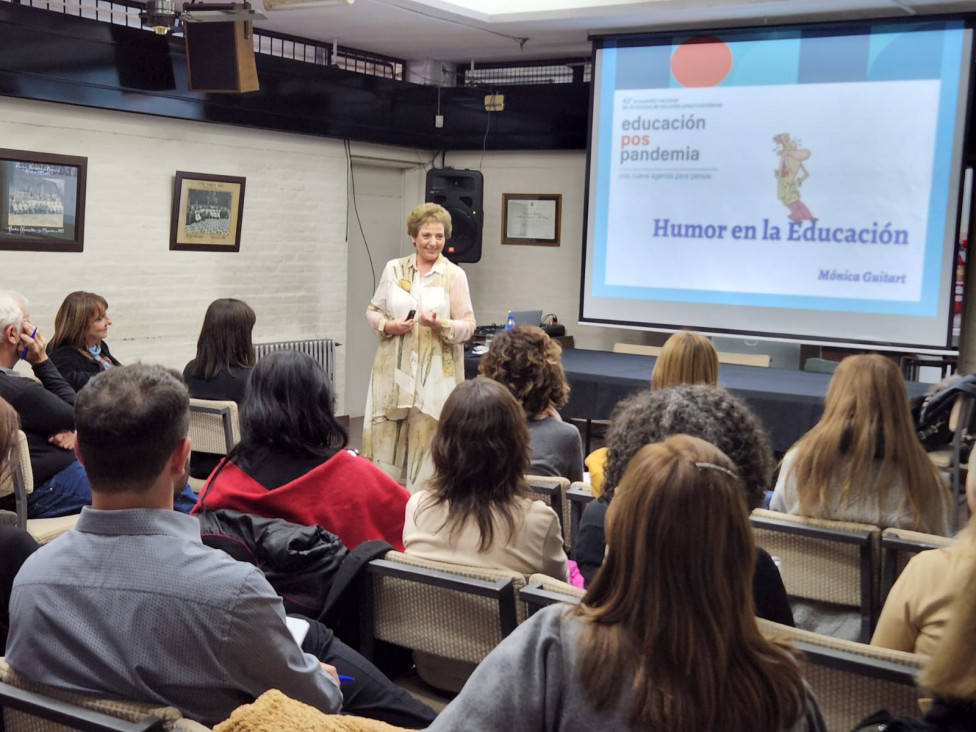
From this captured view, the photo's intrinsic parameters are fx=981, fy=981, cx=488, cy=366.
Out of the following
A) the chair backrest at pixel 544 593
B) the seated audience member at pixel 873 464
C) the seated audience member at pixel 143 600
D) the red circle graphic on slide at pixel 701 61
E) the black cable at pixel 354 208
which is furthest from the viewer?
the black cable at pixel 354 208

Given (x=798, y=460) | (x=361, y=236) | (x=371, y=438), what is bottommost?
(x=371, y=438)

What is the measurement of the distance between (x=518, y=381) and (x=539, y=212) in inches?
198

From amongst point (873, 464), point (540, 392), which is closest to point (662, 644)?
point (873, 464)

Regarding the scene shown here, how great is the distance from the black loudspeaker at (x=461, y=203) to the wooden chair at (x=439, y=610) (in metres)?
5.72

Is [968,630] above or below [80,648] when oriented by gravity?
above

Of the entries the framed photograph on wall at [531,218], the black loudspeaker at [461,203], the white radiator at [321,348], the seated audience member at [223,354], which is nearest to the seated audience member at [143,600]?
the seated audience member at [223,354]

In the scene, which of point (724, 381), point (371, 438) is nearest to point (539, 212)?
point (724, 381)

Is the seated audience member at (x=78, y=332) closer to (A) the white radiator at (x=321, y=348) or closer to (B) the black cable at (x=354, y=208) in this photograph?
(A) the white radiator at (x=321, y=348)

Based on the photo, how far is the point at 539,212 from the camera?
8.02m

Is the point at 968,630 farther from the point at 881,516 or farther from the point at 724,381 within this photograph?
the point at 724,381

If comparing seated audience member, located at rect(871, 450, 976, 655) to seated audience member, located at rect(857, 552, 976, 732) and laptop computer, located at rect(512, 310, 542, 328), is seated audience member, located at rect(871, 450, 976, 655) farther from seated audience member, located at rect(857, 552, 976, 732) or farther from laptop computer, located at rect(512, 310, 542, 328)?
laptop computer, located at rect(512, 310, 542, 328)

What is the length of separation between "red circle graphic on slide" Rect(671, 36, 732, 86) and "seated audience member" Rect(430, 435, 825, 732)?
6.05m

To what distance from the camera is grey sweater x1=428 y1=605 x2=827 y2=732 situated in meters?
1.12

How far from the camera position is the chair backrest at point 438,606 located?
189 centimetres
